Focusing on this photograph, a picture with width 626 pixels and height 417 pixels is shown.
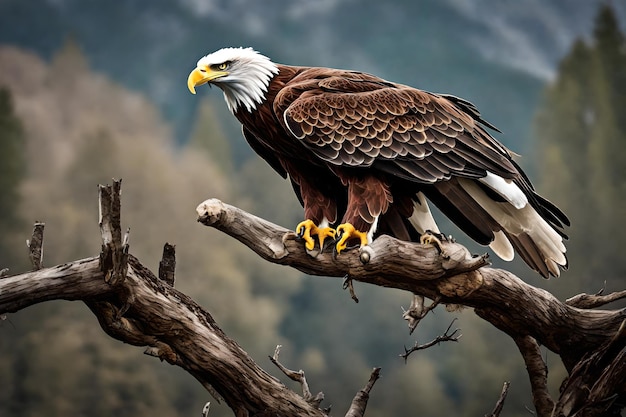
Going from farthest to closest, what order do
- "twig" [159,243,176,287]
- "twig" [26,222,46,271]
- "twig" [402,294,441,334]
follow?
"twig" [402,294,441,334] < "twig" [159,243,176,287] < "twig" [26,222,46,271]

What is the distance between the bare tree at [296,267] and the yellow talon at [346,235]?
5 cm

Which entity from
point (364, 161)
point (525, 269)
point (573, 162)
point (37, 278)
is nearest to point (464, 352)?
point (525, 269)

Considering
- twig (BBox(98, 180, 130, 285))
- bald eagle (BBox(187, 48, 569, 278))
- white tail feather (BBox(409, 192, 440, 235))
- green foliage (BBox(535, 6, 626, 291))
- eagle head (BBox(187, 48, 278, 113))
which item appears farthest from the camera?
green foliage (BBox(535, 6, 626, 291))

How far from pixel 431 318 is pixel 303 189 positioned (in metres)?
6.92

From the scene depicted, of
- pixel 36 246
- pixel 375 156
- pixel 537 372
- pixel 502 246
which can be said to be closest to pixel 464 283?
pixel 502 246

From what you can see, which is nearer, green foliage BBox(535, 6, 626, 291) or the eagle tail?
the eagle tail

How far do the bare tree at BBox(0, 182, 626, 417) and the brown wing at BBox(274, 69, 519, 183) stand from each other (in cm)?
43

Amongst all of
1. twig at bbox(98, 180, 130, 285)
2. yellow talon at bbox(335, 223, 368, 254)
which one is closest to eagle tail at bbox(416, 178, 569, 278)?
yellow talon at bbox(335, 223, 368, 254)

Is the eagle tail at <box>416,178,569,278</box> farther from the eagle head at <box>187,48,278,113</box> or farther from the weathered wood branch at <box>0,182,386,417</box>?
the weathered wood branch at <box>0,182,386,417</box>

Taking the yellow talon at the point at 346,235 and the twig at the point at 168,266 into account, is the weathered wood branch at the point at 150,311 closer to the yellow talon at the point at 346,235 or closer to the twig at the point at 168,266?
the twig at the point at 168,266

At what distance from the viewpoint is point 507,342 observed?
411 inches

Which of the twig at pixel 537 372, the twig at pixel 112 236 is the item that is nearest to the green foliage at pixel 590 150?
the twig at pixel 537 372

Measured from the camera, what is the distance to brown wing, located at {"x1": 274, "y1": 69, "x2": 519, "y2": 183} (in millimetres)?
3953

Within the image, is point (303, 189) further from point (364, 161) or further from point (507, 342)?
point (507, 342)
